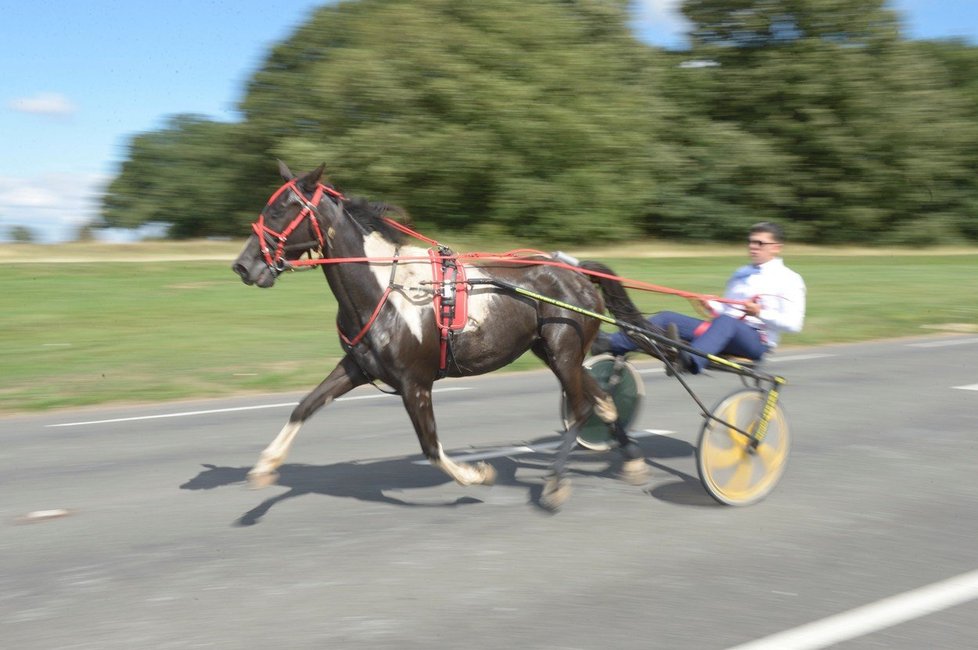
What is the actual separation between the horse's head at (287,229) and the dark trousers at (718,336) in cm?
239

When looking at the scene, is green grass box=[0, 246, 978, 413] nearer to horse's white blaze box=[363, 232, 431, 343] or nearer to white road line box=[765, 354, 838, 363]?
white road line box=[765, 354, 838, 363]

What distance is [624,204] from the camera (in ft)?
115

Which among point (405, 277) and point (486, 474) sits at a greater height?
point (405, 277)

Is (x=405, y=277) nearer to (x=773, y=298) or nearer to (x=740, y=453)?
(x=740, y=453)

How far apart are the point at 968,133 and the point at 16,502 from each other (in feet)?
136

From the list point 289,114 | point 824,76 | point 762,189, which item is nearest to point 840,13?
point 824,76

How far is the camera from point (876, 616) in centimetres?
458

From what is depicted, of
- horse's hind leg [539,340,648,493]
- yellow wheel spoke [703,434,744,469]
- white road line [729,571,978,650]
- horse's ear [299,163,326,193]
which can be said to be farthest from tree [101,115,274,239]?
white road line [729,571,978,650]

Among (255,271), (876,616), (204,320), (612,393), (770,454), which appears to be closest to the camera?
(876,616)

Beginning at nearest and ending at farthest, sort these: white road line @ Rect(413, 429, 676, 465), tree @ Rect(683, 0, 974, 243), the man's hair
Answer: the man's hair
white road line @ Rect(413, 429, 676, 465)
tree @ Rect(683, 0, 974, 243)

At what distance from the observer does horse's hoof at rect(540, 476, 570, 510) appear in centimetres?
627

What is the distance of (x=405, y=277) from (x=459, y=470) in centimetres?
119

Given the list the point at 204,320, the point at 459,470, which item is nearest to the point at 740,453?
the point at 459,470

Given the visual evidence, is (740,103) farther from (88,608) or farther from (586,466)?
(88,608)
